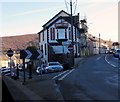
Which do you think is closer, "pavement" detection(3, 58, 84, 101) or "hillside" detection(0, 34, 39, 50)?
"pavement" detection(3, 58, 84, 101)

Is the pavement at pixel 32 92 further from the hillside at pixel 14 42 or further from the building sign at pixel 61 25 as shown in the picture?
the building sign at pixel 61 25

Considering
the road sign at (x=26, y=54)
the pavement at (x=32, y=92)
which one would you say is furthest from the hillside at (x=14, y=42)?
the pavement at (x=32, y=92)

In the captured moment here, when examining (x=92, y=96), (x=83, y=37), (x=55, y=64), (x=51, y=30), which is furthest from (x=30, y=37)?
(x=92, y=96)

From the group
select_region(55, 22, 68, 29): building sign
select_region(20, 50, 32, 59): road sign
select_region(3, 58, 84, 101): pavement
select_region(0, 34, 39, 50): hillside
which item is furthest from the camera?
select_region(55, 22, 68, 29): building sign

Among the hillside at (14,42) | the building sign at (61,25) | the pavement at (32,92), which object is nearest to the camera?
the pavement at (32,92)

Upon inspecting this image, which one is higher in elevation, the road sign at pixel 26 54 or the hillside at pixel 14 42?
the hillside at pixel 14 42

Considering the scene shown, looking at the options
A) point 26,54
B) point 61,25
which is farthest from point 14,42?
point 26,54

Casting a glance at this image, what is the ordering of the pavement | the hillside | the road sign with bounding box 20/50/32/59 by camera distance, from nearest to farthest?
the pavement → the road sign with bounding box 20/50/32/59 → the hillside

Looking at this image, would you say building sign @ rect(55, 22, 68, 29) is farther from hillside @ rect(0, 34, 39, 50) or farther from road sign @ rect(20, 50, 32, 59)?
road sign @ rect(20, 50, 32, 59)

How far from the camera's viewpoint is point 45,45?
60.2 m

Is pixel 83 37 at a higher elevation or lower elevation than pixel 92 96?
higher

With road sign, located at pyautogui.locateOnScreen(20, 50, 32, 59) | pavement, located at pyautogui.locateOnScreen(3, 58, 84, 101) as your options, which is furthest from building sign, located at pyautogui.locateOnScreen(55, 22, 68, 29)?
pavement, located at pyautogui.locateOnScreen(3, 58, 84, 101)

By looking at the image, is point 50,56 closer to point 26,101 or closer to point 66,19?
point 66,19

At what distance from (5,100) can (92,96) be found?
3.43 metres
